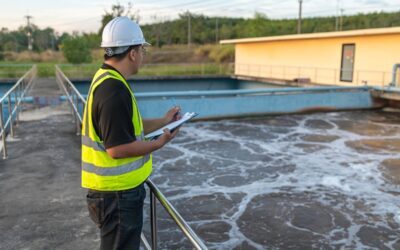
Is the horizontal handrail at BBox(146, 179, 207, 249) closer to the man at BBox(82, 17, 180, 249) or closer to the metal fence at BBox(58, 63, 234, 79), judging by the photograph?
the man at BBox(82, 17, 180, 249)

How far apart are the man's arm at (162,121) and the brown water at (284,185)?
2.67 metres

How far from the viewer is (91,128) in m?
1.66

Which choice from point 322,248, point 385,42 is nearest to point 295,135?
point 322,248

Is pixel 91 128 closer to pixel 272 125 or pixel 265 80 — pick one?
pixel 272 125

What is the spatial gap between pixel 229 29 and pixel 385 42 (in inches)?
1375

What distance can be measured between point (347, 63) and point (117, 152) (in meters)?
16.3

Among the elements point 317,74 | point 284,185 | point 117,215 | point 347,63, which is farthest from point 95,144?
point 317,74

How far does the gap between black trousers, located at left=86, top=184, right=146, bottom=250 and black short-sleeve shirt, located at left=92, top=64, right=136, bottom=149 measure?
263mm

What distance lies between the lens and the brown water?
15.3ft

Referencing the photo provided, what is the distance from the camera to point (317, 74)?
1772 centimetres

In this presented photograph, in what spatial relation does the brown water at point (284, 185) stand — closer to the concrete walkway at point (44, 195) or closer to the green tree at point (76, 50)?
the concrete walkway at point (44, 195)

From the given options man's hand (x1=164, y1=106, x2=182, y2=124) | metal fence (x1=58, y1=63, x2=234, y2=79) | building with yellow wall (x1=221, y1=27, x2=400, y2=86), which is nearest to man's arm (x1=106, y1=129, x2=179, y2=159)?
man's hand (x1=164, y1=106, x2=182, y2=124)

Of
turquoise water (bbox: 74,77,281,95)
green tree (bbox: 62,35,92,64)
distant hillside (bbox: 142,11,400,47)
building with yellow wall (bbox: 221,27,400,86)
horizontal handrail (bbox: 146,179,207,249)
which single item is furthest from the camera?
distant hillside (bbox: 142,11,400,47)

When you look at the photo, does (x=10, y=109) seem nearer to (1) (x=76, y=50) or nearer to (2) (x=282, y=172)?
(2) (x=282, y=172)
